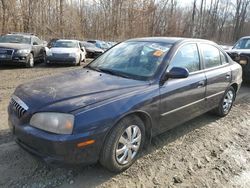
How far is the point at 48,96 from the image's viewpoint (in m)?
3.00

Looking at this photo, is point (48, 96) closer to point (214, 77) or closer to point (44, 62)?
point (214, 77)

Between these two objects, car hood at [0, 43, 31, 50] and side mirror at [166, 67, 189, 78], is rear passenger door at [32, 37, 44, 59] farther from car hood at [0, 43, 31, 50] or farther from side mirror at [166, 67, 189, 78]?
side mirror at [166, 67, 189, 78]

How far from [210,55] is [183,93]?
50.2 inches

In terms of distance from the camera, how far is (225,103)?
5402 mm

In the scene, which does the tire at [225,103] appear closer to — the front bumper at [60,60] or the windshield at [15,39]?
the front bumper at [60,60]

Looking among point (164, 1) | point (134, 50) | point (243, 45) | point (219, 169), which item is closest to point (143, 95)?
point (134, 50)

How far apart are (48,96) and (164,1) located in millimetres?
40139

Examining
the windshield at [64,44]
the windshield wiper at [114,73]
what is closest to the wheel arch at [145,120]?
the windshield wiper at [114,73]

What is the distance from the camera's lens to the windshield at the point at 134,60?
12.1 ft

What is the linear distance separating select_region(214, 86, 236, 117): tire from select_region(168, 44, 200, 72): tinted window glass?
1.33 metres

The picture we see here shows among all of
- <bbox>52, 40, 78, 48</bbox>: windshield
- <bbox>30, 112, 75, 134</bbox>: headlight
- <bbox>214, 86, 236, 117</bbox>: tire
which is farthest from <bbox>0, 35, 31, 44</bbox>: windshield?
<bbox>30, 112, 75, 134</bbox>: headlight

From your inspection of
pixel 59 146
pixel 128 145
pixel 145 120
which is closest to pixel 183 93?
pixel 145 120

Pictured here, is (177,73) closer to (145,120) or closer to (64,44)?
(145,120)

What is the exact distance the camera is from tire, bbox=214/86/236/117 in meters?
5.26
